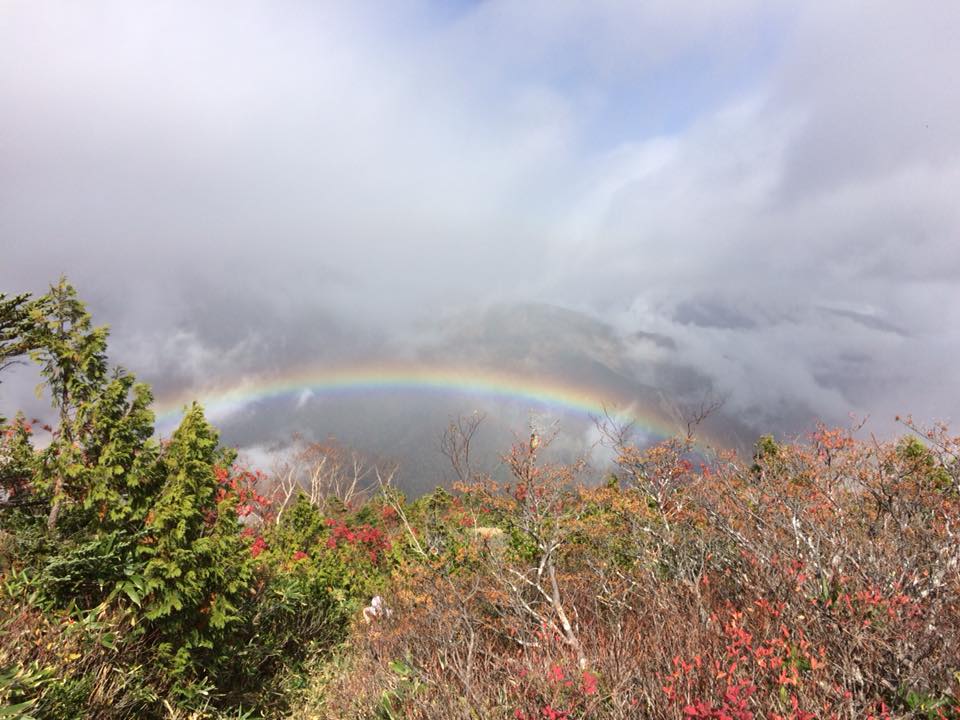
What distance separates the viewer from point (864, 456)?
10.8 meters

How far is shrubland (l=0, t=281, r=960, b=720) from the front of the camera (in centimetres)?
533

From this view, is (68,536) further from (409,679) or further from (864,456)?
(864,456)

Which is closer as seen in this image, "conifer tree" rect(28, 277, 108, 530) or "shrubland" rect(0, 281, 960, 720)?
"shrubland" rect(0, 281, 960, 720)

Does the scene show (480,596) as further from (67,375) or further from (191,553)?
(67,375)

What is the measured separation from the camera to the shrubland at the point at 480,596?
5.33 meters

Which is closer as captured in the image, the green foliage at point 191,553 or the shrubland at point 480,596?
the shrubland at point 480,596

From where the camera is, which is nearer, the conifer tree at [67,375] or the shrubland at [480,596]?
the shrubland at [480,596]

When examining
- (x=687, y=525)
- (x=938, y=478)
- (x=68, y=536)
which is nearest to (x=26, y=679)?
(x=68, y=536)

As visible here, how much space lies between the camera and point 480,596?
1090 centimetres

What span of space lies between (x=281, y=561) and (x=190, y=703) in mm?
5982

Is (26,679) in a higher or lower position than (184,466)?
lower

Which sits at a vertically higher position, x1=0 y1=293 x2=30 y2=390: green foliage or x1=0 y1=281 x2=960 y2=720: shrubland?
x1=0 y1=293 x2=30 y2=390: green foliage

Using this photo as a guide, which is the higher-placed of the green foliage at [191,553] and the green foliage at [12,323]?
the green foliage at [12,323]

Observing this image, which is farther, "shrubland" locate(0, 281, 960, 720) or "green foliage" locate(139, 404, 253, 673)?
"green foliage" locate(139, 404, 253, 673)
